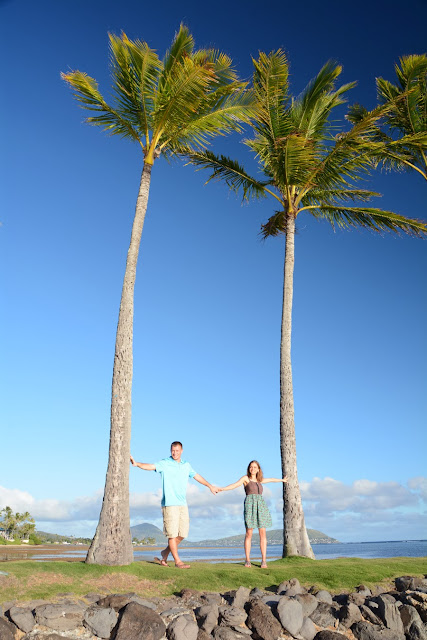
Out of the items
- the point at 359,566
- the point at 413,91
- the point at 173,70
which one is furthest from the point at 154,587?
the point at 413,91

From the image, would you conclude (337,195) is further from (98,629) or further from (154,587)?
(98,629)

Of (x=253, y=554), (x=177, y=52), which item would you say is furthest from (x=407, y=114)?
(x=253, y=554)

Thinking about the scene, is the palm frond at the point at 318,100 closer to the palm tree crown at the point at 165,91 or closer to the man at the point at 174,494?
the palm tree crown at the point at 165,91

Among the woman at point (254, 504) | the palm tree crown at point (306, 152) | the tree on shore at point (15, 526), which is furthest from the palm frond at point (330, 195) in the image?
the tree on shore at point (15, 526)

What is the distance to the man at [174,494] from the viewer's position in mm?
10859

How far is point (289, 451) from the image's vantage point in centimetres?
A: 1480

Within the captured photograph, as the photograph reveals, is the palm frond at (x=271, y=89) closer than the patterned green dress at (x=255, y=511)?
No

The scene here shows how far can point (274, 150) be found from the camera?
16.4 meters

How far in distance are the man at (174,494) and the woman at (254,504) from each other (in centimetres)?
94

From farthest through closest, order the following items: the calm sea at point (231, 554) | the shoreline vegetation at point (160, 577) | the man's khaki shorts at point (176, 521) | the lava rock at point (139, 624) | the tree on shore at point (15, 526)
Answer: the tree on shore at point (15, 526), the calm sea at point (231, 554), the man's khaki shorts at point (176, 521), the shoreline vegetation at point (160, 577), the lava rock at point (139, 624)

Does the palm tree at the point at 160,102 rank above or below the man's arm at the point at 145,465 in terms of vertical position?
above

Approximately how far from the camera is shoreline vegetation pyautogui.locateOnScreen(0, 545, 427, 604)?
9.23 meters

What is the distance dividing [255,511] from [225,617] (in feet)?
10.8

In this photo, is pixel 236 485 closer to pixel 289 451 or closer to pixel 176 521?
pixel 176 521
